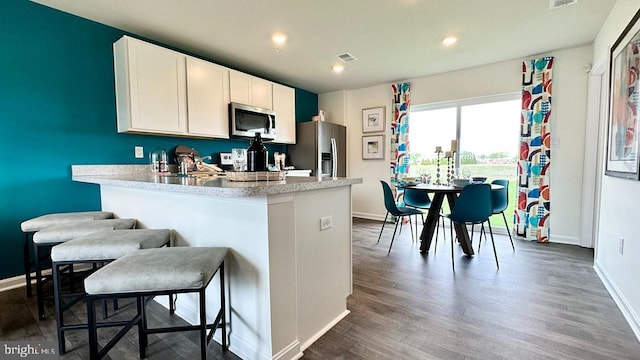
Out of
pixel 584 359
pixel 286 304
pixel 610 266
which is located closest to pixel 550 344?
pixel 584 359

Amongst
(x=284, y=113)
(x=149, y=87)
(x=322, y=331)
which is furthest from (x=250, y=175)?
(x=284, y=113)

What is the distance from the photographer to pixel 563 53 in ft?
11.1

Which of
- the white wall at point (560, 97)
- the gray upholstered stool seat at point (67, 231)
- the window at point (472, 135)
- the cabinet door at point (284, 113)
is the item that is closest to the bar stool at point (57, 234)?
the gray upholstered stool seat at point (67, 231)

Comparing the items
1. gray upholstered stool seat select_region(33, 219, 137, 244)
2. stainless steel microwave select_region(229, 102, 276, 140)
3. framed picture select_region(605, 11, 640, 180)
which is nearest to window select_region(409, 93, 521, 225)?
framed picture select_region(605, 11, 640, 180)

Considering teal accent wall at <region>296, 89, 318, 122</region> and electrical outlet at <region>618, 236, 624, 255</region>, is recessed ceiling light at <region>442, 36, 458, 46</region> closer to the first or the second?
electrical outlet at <region>618, 236, 624, 255</region>

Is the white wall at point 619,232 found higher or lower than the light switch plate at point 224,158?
lower

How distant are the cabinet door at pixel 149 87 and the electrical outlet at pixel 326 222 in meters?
2.21

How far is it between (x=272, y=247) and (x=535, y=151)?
386cm

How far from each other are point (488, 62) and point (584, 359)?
12.0 ft

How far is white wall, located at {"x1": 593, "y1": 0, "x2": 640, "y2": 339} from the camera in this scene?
1.74 meters

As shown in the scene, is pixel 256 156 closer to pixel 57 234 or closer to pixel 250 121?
pixel 57 234

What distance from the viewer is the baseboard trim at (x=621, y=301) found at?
165 cm

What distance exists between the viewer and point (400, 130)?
4602 mm

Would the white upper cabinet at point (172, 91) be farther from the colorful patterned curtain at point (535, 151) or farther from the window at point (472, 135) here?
the colorful patterned curtain at point (535, 151)
